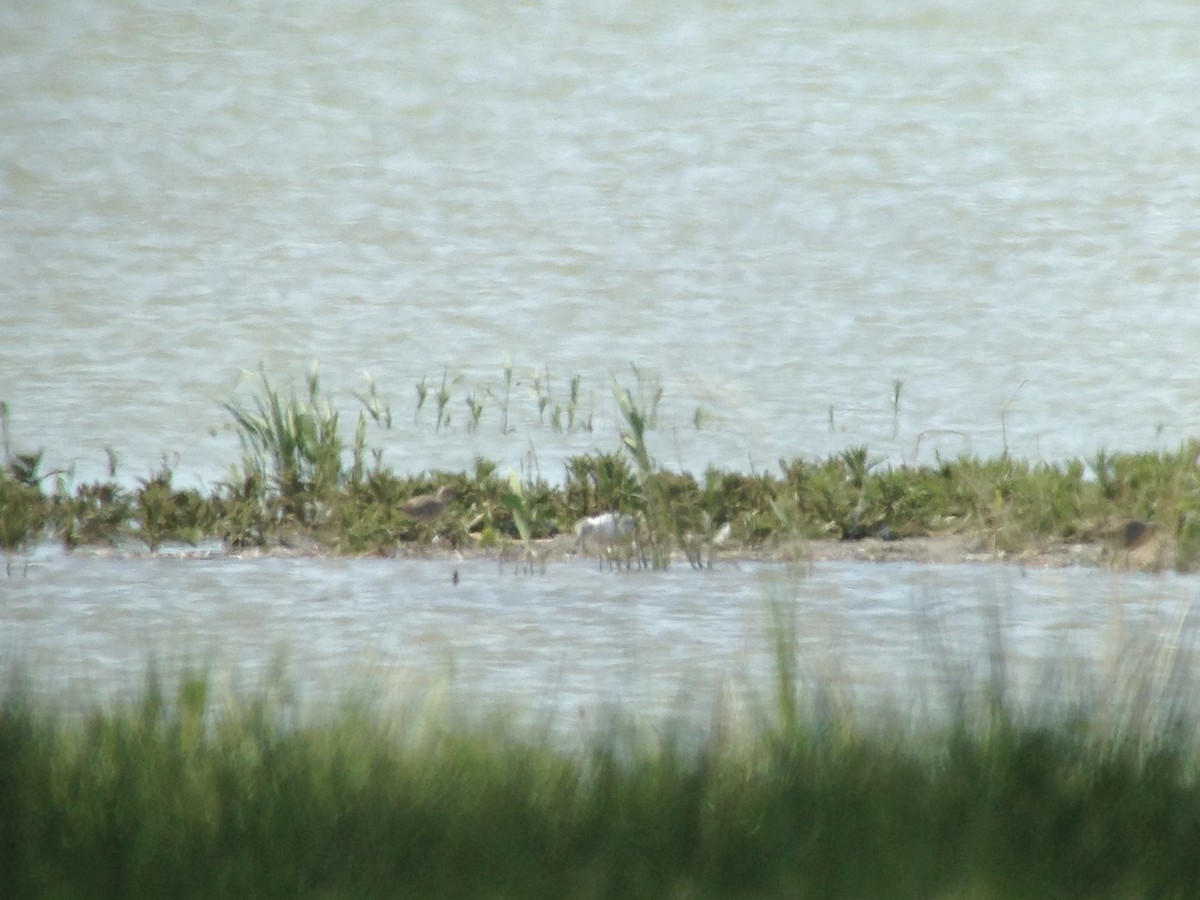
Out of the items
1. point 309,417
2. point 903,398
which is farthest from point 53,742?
point 903,398

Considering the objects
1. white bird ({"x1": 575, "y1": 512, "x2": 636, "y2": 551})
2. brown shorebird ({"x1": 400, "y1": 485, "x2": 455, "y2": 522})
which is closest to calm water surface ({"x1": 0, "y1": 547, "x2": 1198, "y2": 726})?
white bird ({"x1": 575, "y1": 512, "x2": 636, "y2": 551})

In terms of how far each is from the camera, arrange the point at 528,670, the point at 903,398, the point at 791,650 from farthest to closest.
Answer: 1. the point at 903,398
2. the point at 528,670
3. the point at 791,650

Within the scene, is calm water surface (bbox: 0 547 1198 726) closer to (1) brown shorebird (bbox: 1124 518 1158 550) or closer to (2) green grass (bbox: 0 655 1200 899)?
(2) green grass (bbox: 0 655 1200 899)

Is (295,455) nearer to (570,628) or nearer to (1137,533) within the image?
(570,628)

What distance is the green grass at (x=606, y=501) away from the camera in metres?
9.34

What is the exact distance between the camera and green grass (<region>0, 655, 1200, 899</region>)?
4285 mm

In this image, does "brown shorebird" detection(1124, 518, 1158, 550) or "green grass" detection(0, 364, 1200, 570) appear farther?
"green grass" detection(0, 364, 1200, 570)

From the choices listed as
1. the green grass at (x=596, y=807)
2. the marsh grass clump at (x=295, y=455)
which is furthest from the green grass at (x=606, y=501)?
the green grass at (x=596, y=807)

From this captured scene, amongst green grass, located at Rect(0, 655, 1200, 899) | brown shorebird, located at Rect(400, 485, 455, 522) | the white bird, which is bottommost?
green grass, located at Rect(0, 655, 1200, 899)

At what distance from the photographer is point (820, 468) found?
10266 millimetres

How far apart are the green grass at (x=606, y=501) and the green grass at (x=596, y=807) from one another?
421 centimetres

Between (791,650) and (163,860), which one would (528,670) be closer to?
(791,650)

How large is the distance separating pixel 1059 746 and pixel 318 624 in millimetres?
3478

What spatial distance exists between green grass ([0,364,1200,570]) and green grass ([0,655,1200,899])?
4205 millimetres
